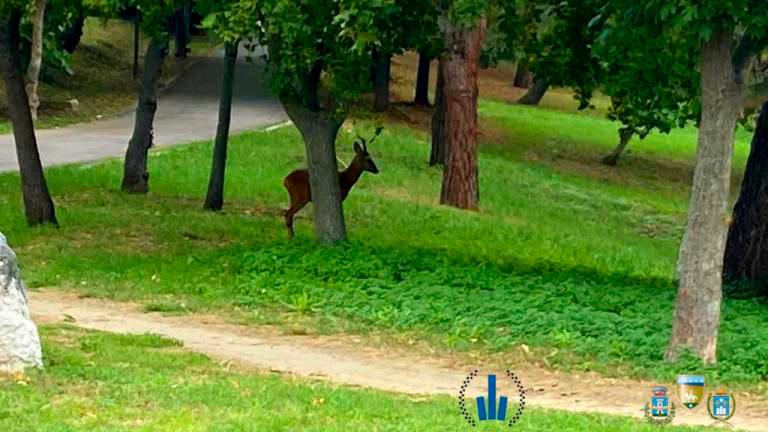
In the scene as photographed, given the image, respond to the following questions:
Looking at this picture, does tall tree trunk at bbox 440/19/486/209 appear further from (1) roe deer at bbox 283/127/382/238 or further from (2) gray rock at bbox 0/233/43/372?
(2) gray rock at bbox 0/233/43/372

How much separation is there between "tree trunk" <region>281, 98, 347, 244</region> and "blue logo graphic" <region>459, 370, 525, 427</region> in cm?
592

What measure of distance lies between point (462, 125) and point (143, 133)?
586cm

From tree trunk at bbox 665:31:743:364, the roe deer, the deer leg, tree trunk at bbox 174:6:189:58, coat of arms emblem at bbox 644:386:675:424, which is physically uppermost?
tree trunk at bbox 665:31:743:364

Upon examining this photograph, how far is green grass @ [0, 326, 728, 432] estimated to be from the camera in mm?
8070

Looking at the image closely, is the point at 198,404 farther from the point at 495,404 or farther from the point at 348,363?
the point at 348,363

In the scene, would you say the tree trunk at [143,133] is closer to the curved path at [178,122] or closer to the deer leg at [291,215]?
the curved path at [178,122]

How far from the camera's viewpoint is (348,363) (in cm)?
1225

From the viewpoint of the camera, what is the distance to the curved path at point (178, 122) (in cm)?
2862

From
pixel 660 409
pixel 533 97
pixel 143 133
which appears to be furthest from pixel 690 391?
pixel 533 97

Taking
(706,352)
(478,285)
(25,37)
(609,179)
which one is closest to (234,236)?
(478,285)

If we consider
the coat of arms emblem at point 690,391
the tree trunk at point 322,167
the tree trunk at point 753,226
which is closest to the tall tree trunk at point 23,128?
the tree trunk at point 322,167

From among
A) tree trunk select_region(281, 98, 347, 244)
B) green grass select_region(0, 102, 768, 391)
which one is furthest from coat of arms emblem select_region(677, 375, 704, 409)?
tree trunk select_region(281, 98, 347, 244)

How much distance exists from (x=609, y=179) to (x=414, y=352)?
82.5 ft

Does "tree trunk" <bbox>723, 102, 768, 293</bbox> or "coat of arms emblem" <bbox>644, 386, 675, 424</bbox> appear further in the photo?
"tree trunk" <bbox>723, 102, 768, 293</bbox>
